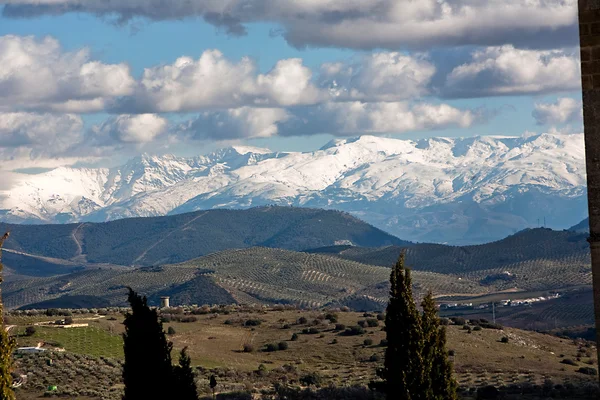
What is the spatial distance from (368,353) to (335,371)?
950 cm

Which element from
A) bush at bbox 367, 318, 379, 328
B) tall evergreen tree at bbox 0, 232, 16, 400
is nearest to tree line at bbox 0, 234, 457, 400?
tall evergreen tree at bbox 0, 232, 16, 400

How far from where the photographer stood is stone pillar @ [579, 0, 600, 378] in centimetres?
1602

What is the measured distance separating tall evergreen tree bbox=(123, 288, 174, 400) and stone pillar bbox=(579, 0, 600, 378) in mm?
19301

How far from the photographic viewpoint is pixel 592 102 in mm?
16109

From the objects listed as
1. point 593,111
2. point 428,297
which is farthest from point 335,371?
point 593,111

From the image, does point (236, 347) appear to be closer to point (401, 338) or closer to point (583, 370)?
point (583, 370)

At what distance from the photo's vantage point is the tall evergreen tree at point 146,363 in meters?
33.3

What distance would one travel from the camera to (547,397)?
201 ft

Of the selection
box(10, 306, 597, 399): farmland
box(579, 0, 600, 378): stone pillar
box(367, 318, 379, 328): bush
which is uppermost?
box(579, 0, 600, 378): stone pillar

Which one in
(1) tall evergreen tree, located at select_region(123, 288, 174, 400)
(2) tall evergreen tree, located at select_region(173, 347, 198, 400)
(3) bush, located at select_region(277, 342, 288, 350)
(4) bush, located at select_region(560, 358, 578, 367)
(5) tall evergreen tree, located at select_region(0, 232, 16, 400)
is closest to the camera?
(5) tall evergreen tree, located at select_region(0, 232, 16, 400)

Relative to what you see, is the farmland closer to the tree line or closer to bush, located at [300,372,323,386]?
bush, located at [300,372,323,386]

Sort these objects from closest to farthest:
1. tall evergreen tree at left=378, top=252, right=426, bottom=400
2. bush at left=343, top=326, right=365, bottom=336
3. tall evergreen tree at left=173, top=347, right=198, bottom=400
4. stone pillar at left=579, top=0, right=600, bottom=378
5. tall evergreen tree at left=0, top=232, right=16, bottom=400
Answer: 1. stone pillar at left=579, top=0, right=600, bottom=378
2. tall evergreen tree at left=0, top=232, right=16, bottom=400
3. tall evergreen tree at left=378, top=252, right=426, bottom=400
4. tall evergreen tree at left=173, top=347, right=198, bottom=400
5. bush at left=343, top=326, right=365, bottom=336

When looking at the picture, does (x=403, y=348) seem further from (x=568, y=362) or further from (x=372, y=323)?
(x=372, y=323)

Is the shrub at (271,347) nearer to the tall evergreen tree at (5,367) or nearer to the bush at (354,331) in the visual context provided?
the bush at (354,331)
